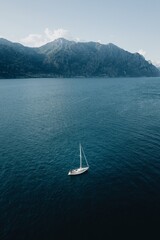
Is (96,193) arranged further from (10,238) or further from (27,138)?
(27,138)

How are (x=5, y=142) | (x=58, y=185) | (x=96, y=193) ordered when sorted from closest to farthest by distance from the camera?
(x=96, y=193), (x=58, y=185), (x=5, y=142)

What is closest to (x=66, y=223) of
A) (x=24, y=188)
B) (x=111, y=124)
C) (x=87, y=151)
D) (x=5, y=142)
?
(x=24, y=188)

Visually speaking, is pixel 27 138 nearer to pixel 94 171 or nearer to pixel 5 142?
pixel 5 142

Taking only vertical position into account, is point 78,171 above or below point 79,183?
above

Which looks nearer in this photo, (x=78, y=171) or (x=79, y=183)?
(x=79, y=183)

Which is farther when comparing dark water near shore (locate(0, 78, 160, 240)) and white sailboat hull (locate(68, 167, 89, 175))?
white sailboat hull (locate(68, 167, 89, 175))

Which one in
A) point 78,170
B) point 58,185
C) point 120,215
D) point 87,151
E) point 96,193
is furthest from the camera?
point 87,151

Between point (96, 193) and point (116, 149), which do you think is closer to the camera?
point (96, 193)

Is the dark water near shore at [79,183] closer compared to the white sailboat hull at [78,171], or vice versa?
the dark water near shore at [79,183]

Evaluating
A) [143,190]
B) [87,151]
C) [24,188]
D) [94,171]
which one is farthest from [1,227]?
[87,151]
